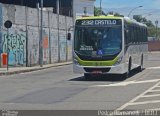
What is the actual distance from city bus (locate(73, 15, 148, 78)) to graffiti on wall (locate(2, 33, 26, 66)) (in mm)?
13157

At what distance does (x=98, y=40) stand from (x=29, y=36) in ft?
59.8

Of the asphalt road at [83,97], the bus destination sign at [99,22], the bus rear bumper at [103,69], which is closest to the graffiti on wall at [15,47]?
the bus destination sign at [99,22]

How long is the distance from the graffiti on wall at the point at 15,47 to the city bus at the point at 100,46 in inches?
518

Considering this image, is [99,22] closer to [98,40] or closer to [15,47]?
[98,40]

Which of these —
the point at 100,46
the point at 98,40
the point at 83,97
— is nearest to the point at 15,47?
the point at 98,40

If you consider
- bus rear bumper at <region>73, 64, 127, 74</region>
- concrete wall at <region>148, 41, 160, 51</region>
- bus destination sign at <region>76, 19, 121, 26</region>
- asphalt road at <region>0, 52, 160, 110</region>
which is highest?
bus destination sign at <region>76, 19, 121, 26</region>

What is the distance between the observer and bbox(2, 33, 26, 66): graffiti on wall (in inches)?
1548

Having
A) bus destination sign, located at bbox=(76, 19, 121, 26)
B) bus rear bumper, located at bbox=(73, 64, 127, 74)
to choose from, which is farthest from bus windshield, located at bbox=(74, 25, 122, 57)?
bus rear bumper, located at bbox=(73, 64, 127, 74)

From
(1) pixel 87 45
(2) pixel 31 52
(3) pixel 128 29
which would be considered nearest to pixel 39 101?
(1) pixel 87 45

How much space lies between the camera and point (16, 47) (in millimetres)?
41188

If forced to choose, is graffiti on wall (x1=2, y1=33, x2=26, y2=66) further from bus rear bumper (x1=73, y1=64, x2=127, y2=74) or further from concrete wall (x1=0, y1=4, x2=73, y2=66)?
bus rear bumper (x1=73, y1=64, x2=127, y2=74)

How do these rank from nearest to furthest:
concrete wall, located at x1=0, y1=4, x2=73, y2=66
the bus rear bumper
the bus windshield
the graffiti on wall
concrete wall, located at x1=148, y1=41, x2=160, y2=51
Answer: the bus rear bumper, the bus windshield, the graffiti on wall, concrete wall, located at x1=0, y1=4, x2=73, y2=66, concrete wall, located at x1=148, y1=41, x2=160, y2=51

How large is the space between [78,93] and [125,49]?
24.9 ft

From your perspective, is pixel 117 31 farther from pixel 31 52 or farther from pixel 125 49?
pixel 31 52
